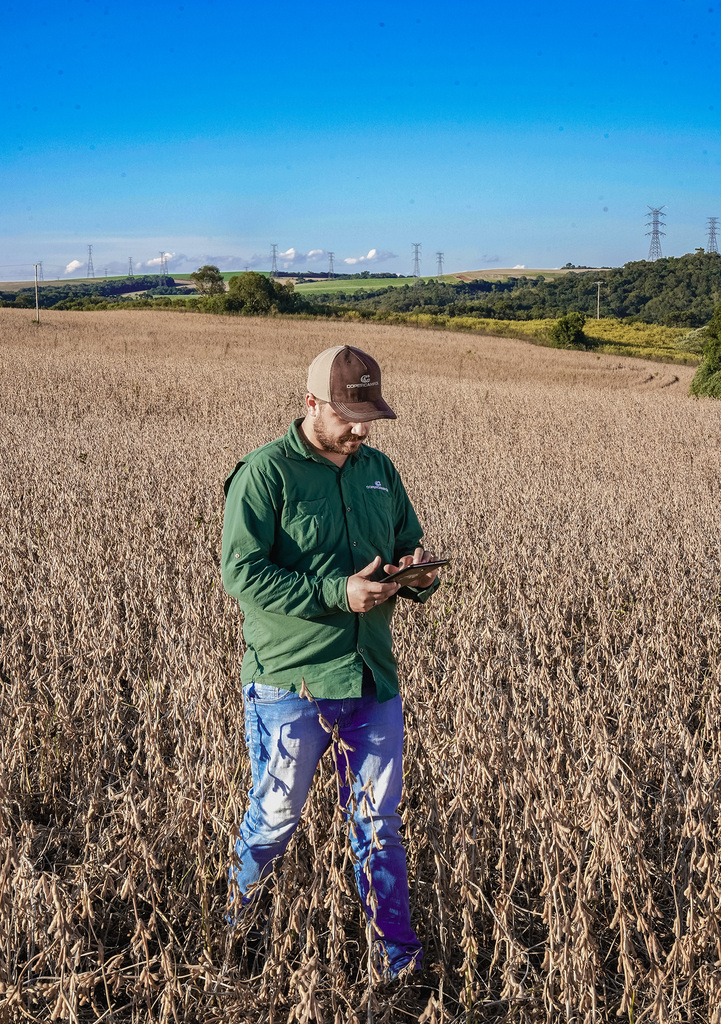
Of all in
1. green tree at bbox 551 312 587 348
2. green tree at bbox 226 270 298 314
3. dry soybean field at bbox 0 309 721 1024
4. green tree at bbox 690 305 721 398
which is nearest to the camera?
dry soybean field at bbox 0 309 721 1024

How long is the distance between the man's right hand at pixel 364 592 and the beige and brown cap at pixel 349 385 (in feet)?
1.39

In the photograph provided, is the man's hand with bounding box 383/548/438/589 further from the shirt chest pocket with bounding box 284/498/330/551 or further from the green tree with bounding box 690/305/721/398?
the green tree with bounding box 690/305/721/398

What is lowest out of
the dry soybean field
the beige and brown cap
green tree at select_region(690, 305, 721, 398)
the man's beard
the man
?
the dry soybean field

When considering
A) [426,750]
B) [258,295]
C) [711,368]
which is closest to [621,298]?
[258,295]

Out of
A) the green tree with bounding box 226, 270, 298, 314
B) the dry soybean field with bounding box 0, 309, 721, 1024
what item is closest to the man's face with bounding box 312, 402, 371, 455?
the dry soybean field with bounding box 0, 309, 721, 1024

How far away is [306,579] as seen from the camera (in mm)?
2125

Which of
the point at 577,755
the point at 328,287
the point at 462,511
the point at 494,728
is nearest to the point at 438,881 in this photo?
the point at 494,728

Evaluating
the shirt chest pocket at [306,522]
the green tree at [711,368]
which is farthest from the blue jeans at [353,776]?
the green tree at [711,368]

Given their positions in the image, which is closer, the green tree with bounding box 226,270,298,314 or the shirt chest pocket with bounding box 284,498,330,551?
the shirt chest pocket with bounding box 284,498,330,551

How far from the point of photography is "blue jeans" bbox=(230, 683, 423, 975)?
2.17m

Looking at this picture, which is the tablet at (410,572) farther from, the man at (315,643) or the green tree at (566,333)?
the green tree at (566,333)

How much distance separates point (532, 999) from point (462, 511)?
5235 mm

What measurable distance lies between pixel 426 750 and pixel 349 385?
139 centimetres

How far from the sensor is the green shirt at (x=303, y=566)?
2137mm
